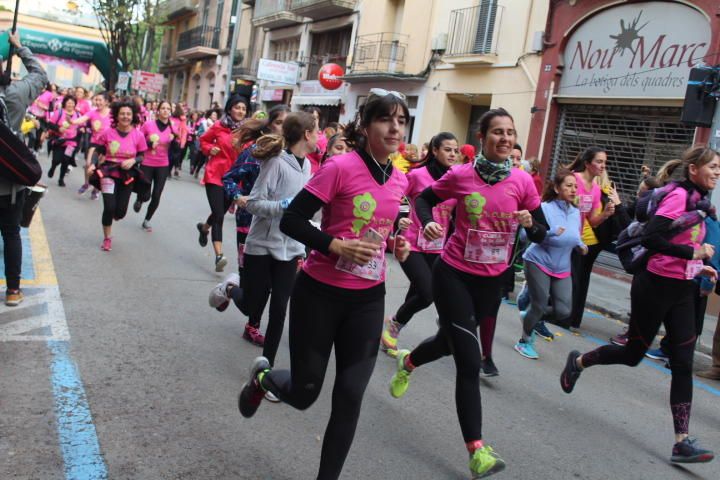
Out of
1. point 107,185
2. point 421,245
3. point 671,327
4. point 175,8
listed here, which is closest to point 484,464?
point 671,327

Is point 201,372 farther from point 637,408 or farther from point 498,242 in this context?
point 637,408

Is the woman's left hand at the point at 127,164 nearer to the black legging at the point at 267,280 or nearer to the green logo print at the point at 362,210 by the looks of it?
the black legging at the point at 267,280

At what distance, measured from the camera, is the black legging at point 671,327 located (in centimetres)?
435

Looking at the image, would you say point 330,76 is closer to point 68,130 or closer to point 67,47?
point 68,130

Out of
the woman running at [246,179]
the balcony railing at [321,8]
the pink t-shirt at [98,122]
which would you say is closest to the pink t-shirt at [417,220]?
the woman running at [246,179]

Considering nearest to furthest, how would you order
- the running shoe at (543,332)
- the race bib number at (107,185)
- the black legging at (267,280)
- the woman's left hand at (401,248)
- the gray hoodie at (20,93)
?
the woman's left hand at (401,248)
the black legging at (267,280)
the gray hoodie at (20,93)
the running shoe at (543,332)
the race bib number at (107,185)

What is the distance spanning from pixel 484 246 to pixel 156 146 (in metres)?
7.35

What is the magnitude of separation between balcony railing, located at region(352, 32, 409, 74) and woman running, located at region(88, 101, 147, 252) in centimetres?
1488

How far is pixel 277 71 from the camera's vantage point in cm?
2855

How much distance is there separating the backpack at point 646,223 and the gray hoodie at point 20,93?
4.45 m

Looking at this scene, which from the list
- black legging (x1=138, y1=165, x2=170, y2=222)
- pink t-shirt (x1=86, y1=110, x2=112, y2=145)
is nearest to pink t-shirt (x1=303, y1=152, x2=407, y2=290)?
black legging (x1=138, y1=165, x2=170, y2=222)

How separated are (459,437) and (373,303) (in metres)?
1.44

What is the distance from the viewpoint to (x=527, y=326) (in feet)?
21.0

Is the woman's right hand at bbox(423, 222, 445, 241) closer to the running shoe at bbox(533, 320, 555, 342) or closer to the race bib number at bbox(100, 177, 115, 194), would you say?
the running shoe at bbox(533, 320, 555, 342)
